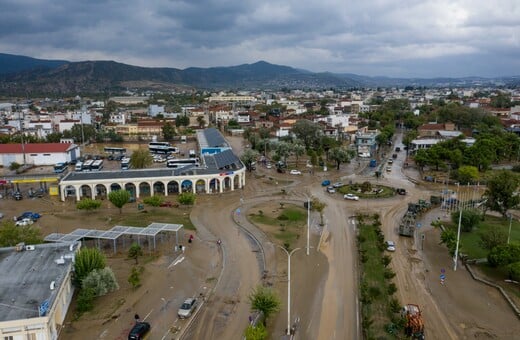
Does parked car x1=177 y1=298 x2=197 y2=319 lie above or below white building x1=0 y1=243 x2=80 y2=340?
below

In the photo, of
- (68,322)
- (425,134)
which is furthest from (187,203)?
(425,134)

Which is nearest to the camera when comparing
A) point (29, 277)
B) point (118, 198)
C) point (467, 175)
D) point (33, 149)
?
point (29, 277)

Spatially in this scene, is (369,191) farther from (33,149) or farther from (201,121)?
(201,121)

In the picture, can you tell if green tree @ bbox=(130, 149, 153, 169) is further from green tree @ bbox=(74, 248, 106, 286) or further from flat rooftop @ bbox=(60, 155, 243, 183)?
green tree @ bbox=(74, 248, 106, 286)

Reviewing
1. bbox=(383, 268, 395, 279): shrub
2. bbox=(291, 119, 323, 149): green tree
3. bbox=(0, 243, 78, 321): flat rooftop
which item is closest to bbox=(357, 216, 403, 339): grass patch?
bbox=(383, 268, 395, 279): shrub

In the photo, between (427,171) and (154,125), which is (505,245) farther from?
(154,125)

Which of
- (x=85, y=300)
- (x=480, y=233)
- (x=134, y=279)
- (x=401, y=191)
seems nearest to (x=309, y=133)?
(x=401, y=191)
